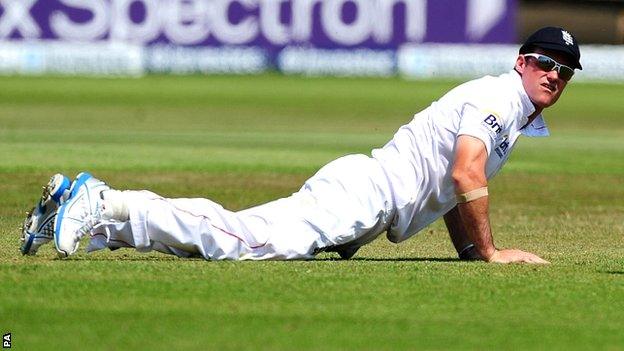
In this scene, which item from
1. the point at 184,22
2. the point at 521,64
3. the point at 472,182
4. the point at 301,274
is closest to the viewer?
the point at 301,274

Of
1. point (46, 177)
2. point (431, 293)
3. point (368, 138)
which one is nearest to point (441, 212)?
point (431, 293)

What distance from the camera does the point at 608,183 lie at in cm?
1609

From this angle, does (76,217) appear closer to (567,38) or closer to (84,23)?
(567,38)

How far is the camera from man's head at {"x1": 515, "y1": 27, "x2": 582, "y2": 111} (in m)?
8.07

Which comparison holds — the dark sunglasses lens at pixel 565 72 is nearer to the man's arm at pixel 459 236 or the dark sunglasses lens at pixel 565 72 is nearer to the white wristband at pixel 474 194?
the white wristband at pixel 474 194

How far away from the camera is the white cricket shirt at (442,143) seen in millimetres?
7988

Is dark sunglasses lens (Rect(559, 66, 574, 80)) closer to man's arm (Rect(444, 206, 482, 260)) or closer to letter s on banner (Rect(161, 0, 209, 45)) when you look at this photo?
man's arm (Rect(444, 206, 482, 260))

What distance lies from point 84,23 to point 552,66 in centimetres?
3289

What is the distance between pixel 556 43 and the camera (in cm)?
805

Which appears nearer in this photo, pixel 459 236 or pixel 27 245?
pixel 27 245

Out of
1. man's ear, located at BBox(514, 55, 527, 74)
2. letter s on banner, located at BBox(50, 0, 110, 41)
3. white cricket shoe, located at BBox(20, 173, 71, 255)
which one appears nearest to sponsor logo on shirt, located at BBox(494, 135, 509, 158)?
man's ear, located at BBox(514, 55, 527, 74)

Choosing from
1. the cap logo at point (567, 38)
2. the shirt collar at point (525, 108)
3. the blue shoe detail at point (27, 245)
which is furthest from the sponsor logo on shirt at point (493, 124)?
the blue shoe detail at point (27, 245)

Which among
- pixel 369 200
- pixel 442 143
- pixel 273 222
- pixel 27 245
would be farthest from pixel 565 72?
pixel 27 245

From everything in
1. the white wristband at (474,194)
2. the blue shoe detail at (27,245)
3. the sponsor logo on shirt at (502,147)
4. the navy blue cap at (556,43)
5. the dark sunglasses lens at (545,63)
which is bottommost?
the blue shoe detail at (27,245)
